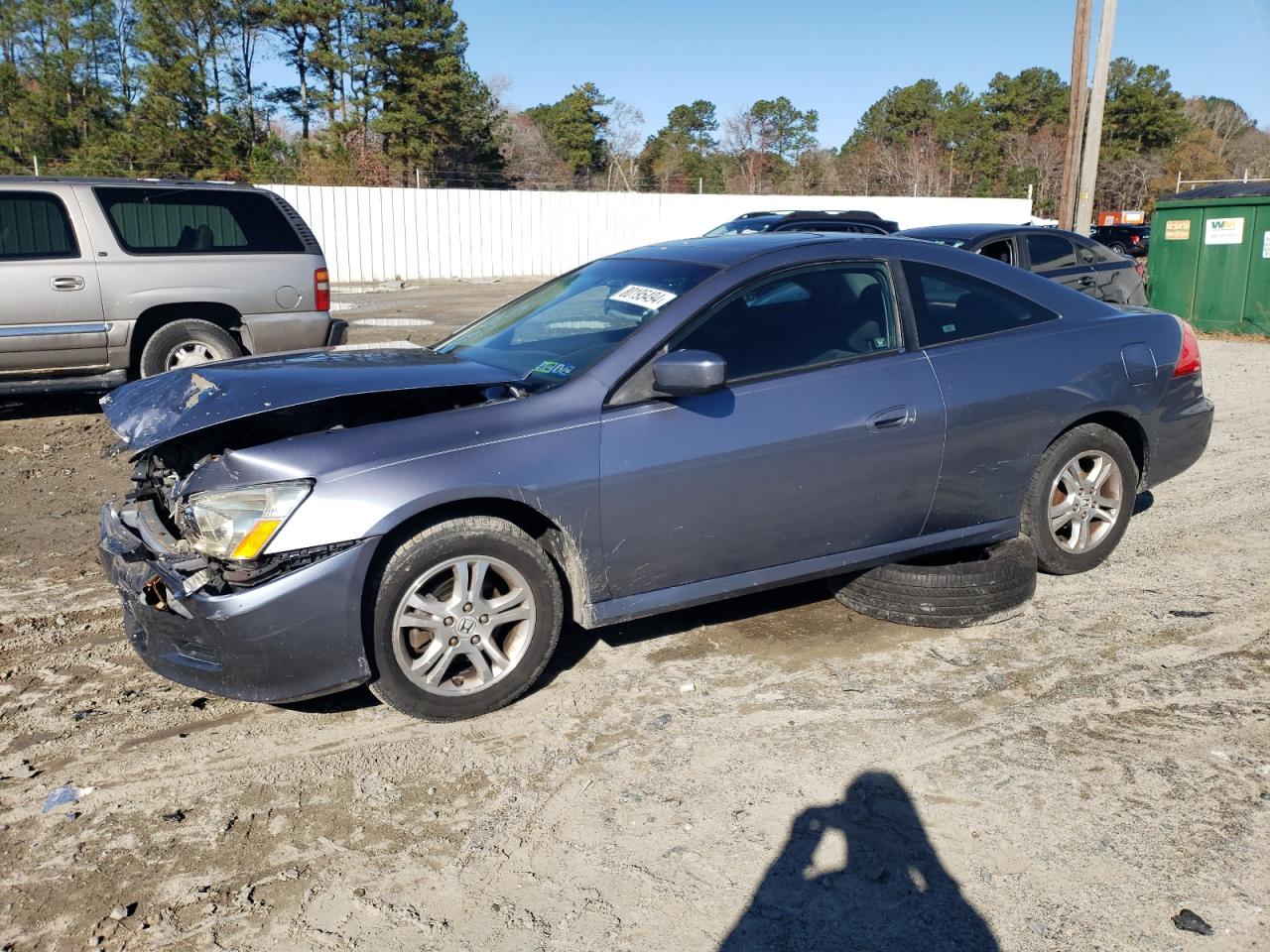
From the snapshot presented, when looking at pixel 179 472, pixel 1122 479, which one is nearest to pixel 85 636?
pixel 179 472

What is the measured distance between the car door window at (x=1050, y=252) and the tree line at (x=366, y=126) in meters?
27.4

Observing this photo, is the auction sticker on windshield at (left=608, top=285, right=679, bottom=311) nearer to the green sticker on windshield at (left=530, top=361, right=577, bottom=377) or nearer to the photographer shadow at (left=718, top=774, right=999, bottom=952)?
the green sticker on windshield at (left=530, top=361, right=577, bottom=377)

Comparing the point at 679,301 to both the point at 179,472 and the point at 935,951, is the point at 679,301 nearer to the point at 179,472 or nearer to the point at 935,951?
the point at 179,472

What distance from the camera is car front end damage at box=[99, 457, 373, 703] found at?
11.8ft

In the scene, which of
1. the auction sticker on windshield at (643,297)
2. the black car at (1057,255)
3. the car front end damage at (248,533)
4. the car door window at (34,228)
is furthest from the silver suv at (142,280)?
the black car at (1057,255)

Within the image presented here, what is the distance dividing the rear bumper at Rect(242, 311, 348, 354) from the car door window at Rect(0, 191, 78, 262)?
144cm

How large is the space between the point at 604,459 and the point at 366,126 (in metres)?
43.6

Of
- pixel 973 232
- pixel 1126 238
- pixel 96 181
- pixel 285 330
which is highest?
pixel 96 181

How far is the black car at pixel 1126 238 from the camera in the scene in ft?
99.3

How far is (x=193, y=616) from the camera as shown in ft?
12.1

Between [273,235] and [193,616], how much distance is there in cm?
675

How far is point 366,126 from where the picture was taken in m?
43.9

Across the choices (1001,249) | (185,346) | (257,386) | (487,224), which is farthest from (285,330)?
→ (487,224)

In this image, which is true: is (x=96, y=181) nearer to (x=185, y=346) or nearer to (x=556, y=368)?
(x=185, y=346)
